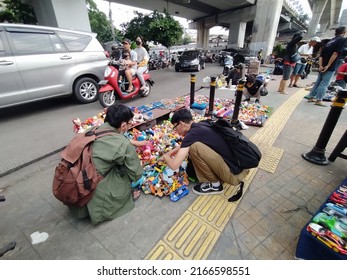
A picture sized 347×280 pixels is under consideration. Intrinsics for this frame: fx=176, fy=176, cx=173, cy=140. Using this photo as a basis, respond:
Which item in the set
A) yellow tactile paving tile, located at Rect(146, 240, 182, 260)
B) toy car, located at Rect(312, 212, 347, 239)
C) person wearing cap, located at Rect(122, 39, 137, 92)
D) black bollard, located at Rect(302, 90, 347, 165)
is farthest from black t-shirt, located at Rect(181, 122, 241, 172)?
person wearing cap, located at Rect(122, 39, 137, 92)

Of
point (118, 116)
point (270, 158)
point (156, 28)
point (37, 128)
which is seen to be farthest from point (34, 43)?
point (156, 28)

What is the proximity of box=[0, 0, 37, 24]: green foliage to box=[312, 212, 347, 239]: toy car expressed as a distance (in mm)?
15662

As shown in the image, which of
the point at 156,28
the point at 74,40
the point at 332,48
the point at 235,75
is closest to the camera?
the point at 332,48

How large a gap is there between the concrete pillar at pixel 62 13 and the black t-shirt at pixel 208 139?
31.1ft

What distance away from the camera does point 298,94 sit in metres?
6.45

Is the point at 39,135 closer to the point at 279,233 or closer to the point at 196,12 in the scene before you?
the point at 279,233

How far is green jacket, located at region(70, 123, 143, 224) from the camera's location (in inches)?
62.8

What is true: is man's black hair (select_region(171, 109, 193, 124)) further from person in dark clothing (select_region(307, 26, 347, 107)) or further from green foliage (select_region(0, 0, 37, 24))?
green foliage (select_region(0, 0, 37, 24))

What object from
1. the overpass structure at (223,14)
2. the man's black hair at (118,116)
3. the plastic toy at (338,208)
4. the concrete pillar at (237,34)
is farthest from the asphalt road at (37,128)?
the concrete pillar at (237,34)

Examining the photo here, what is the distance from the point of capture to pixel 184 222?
1.86 metres

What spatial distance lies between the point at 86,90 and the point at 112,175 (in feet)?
14.5

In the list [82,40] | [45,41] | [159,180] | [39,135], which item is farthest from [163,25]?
[159,180]

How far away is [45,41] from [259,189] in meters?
5.64

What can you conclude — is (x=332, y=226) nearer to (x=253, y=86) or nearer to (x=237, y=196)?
(x=237, y=196)
